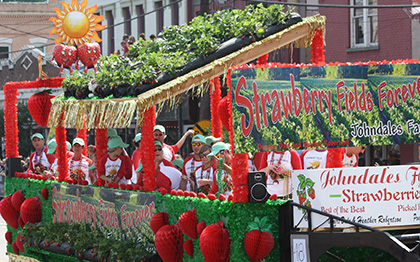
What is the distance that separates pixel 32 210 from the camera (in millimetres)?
11977

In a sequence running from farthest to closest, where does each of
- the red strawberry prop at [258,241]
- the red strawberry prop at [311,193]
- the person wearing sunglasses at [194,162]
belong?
1. the person wearing sunglasses at [194,162]
2. the red strawberry prop at [311,193]
3. the red strawberry prop at [258,241]

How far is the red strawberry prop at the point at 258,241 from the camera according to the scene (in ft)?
24.0

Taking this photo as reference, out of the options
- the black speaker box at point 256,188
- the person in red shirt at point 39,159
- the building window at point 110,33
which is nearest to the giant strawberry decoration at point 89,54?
the person in red shirt at point 39,159

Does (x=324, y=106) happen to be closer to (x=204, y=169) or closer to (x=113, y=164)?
(x=204, y=169)

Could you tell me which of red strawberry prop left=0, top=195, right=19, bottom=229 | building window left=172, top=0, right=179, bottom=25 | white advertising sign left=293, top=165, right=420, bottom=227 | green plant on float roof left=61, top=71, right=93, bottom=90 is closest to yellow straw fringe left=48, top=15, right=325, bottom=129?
green plant on float roof left=61, top=71, right=93, bottom=90

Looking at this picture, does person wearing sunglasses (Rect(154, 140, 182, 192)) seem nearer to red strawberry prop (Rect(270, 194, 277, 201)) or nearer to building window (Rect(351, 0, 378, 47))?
red strawberry prop (Rect(270, 194, 277, 201))

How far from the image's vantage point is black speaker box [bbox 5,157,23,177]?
1303 centimetres

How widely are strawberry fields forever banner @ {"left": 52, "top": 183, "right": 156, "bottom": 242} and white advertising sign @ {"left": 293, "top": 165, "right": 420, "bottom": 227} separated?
7.28ft

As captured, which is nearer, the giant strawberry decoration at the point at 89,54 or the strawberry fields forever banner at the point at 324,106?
the strawberry fields forever banner at the point at 324,106

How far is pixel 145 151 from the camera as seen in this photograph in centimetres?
920

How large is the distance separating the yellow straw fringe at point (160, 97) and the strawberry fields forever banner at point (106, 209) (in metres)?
0.92

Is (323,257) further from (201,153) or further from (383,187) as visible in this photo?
(201,153)

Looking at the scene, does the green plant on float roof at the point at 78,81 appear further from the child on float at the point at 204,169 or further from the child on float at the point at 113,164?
the child on float at the point at 204,169

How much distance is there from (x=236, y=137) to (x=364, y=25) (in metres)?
16.1
